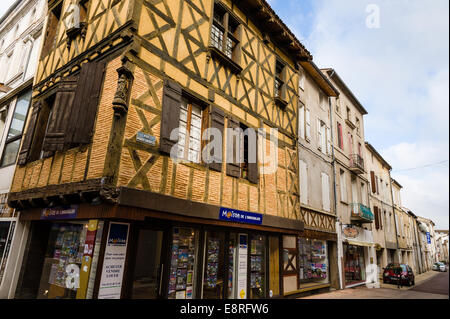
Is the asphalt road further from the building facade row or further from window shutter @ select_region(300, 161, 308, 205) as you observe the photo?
window shutter @ select_region(300, 161, 308, 205)

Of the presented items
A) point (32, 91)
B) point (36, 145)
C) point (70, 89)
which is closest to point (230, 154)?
point (70, 89)

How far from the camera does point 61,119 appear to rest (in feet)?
21.6

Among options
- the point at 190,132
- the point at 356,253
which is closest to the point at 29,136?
the point at 190,132

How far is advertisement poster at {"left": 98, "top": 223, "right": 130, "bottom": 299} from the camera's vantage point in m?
4.99

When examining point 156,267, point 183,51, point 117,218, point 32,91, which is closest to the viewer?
point 117,218

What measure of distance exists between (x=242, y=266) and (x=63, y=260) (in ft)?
15.9

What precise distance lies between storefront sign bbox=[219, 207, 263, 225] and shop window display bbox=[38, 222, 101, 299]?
10.8ft

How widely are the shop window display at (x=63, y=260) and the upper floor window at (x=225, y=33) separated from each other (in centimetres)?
632

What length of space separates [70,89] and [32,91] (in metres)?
3.36

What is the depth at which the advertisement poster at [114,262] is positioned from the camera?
4995mm

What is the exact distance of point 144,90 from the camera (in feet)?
19.1

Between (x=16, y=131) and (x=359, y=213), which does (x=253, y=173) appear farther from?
(x=359, y=213)

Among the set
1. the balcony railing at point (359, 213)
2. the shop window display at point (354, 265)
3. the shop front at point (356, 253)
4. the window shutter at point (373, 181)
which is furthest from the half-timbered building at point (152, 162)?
the window shutter at point (373, 181)

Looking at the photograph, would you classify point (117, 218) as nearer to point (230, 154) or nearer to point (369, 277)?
point (230, 154)
